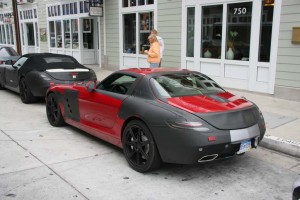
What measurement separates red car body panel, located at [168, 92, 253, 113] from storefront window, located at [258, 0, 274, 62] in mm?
4771

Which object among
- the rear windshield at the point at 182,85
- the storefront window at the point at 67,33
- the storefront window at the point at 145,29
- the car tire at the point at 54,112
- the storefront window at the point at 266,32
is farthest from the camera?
the storefront window at the point at 67,33

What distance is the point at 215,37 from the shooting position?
33.9 ft

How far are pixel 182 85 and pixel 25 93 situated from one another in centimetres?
568

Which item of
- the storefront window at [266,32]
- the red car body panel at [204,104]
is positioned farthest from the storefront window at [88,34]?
the red car body panel at [204,104]

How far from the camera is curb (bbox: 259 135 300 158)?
5102mm

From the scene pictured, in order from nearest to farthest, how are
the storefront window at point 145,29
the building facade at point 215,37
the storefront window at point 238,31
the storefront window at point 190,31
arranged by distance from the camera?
the building facade at point 215,37
the storefront window at point 238,31
the storefront window at point 190,31
the storefront window at point 145,29

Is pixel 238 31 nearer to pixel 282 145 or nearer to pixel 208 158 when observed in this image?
pixel 282 145

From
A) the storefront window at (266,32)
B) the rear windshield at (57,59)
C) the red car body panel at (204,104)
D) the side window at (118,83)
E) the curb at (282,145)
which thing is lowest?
the curb at (282,145)

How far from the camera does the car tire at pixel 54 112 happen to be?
6.52 metres

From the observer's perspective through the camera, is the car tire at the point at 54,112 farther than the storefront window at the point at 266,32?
No

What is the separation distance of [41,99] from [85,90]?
14.5ft

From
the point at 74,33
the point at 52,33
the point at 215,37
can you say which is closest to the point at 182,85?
the point at 215,37

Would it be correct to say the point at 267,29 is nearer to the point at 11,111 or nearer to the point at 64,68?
the point at 64,68

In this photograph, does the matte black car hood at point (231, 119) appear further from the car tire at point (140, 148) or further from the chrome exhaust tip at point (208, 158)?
the car tire at point (140, 148)
